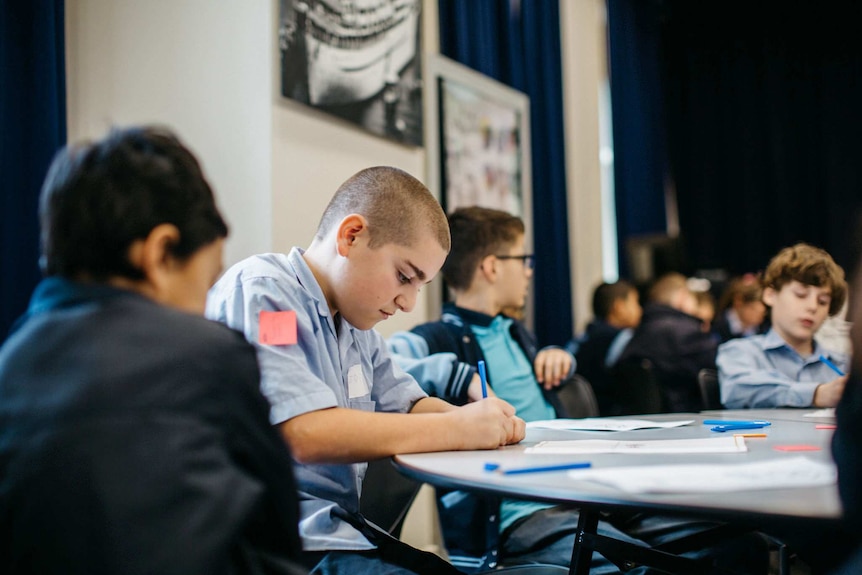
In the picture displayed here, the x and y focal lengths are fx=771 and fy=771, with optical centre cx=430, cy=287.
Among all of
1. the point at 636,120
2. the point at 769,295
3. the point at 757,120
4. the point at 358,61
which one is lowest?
the point at 769,295

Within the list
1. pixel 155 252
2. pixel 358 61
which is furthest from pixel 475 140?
pixel 155 252

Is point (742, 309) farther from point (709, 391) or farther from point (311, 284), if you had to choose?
point (311, 284)

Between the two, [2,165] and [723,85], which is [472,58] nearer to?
[2,165]

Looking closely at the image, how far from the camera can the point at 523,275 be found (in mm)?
2682

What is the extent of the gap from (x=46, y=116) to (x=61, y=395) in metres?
1.84

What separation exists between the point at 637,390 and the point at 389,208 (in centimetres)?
225

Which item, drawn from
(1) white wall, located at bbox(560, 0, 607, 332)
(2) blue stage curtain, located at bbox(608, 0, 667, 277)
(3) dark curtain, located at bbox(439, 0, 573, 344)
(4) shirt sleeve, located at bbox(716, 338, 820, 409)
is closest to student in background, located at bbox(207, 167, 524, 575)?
(4) shirt sleeve, located at bbox(716, 338, 820, 409)

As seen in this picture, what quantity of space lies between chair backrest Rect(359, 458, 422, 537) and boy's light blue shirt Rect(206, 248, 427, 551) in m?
0.04

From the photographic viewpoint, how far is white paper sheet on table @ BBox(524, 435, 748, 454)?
1370 millimetres

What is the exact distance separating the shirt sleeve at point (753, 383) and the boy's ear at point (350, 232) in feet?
4.99

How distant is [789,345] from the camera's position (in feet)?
8.50

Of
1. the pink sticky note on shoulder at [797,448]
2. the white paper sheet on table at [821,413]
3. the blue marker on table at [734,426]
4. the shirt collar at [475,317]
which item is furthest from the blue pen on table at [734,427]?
the shirt collar at [475,317]

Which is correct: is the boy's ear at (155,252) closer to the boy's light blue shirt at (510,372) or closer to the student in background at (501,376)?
the student in background at (501,376)

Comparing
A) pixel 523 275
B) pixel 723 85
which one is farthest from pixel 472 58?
pixel 723 85
